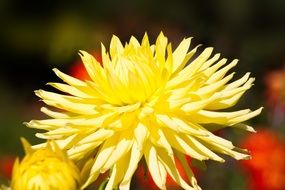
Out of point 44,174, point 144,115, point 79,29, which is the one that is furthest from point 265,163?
point 79,29

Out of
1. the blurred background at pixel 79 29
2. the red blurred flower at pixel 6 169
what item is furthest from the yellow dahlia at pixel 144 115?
the blurred background at pixel 79 29

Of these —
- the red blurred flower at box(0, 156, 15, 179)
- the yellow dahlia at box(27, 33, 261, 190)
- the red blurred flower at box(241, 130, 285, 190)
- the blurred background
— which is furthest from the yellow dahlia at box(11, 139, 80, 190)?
the blurred background

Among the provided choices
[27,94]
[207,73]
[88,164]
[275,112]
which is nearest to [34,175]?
[88,164]

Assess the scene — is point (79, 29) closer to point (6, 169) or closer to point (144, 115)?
point (6, 169)

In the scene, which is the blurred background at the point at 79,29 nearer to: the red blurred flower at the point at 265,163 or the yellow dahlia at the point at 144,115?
the red blurred flower at the point at 265,163

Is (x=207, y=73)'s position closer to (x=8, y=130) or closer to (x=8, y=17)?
(x=8, y=130)

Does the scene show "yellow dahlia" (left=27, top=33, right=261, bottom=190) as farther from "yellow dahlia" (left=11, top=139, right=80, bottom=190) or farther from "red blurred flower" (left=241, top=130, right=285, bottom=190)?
"red blurred flower" (left=241, top=130, right=285, bottom=190)
